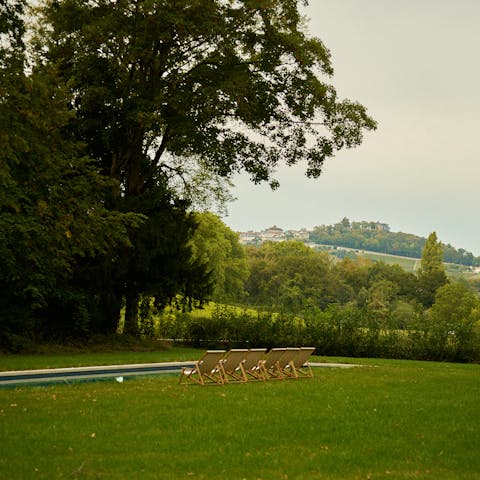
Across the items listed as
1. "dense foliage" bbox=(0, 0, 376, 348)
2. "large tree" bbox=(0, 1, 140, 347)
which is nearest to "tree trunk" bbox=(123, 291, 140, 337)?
"dense foliage" bbox=(0, 0, 376, 348)

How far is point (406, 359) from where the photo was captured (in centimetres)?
2777

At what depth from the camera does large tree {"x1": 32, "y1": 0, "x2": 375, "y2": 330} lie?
26094 mm

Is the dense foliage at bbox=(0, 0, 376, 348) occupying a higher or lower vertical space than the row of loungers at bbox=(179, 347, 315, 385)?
higher

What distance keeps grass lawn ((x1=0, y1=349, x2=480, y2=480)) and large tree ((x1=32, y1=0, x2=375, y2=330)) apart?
13.5 m

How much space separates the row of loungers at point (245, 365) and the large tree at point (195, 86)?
34.7 feet

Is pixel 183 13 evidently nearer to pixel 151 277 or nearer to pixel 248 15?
pixel 248 15

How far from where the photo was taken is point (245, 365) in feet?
51.2

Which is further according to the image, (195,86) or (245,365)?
(195,86)

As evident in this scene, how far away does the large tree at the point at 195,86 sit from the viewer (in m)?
26.1

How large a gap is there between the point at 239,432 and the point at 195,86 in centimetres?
2122

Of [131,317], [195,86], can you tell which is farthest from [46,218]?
[195,86]

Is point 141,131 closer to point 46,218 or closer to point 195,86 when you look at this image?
point 195,86

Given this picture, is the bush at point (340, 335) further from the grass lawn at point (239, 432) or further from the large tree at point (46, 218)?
the grass lawn at point (239, 432)

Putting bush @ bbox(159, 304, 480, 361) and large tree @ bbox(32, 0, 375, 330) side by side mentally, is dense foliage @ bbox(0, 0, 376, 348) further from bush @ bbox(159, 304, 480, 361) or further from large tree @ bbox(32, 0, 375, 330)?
bush @ bbox(159, 304, 480, 361)
